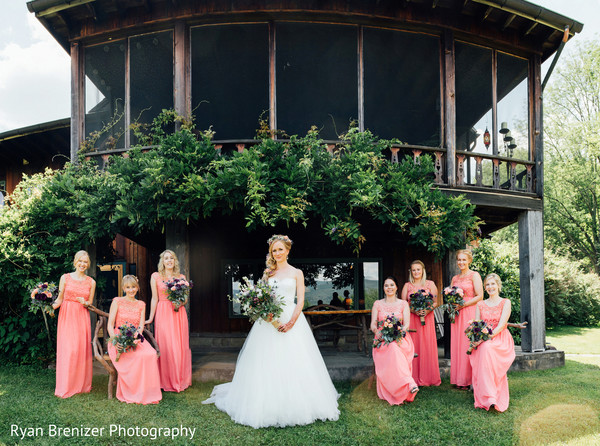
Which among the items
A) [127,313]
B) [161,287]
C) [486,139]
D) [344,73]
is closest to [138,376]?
[127,313]

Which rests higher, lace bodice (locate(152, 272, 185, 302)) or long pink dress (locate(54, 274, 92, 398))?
lace bodice (locate(152, 272, 185, 302))

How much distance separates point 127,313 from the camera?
21.9ft

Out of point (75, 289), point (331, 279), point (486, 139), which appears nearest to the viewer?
point (75, 289)

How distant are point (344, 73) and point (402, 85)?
1.56m

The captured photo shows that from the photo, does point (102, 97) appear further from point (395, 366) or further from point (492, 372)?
point (492, 372)

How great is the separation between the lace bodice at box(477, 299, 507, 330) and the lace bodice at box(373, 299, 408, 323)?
108 centimetres

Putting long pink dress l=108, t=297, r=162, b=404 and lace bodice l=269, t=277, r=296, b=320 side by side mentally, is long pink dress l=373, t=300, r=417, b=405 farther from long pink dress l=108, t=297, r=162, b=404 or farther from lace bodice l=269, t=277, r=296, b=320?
long pink dress l=108, t=297, r=162, b=404

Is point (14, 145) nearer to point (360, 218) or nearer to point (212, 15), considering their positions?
point (212, 15)

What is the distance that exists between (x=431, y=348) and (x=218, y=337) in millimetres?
5651

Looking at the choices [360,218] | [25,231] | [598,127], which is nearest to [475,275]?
[360,218]

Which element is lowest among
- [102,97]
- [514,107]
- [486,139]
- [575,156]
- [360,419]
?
[360,419]

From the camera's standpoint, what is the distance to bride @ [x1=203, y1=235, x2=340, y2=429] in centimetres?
542

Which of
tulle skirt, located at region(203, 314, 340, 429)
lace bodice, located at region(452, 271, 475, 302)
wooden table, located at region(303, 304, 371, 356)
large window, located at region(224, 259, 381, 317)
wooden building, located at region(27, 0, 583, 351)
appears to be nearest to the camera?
tulle skirt, located at region(203, 314, 340, 429)

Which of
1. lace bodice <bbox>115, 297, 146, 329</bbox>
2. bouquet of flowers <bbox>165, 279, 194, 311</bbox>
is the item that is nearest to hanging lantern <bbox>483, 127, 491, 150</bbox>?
bouquet of flowers <bbox>165, 279, 194, 311</bbox>
